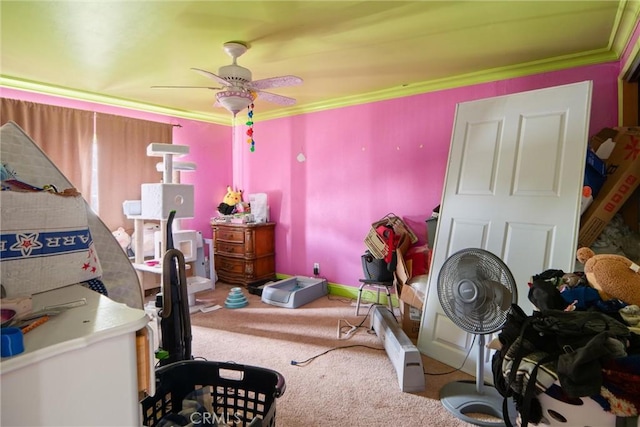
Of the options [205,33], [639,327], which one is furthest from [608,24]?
[205,33]

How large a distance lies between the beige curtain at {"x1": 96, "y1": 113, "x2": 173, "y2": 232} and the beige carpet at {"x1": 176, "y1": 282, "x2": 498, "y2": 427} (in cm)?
145

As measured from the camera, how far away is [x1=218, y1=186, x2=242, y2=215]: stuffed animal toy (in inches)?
177

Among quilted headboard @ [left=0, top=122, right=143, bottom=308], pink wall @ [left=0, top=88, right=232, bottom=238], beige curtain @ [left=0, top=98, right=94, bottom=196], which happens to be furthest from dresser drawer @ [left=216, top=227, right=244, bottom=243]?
quilted headboard @ [left=0, top=122, right=143, bottom=308]

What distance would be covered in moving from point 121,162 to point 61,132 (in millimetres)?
579

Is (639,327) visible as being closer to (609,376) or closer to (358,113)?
(609,376)

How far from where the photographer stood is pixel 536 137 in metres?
2.21

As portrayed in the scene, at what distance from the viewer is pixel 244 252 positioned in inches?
164

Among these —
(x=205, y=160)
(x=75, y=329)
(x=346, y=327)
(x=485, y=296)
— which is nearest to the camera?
(x=75, y=329)

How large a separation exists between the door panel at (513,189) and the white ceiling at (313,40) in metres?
0.42

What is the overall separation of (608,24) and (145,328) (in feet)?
9.31

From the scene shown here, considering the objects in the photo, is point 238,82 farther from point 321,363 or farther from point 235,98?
point 321,363

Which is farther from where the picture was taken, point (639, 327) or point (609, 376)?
point (639, 327)

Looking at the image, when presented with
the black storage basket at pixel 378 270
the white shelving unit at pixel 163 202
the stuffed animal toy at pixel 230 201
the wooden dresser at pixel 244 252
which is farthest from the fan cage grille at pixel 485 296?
the stuffed animal toy at pixel 230 201

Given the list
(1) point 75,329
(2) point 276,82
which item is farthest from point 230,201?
(1) point 75,329
